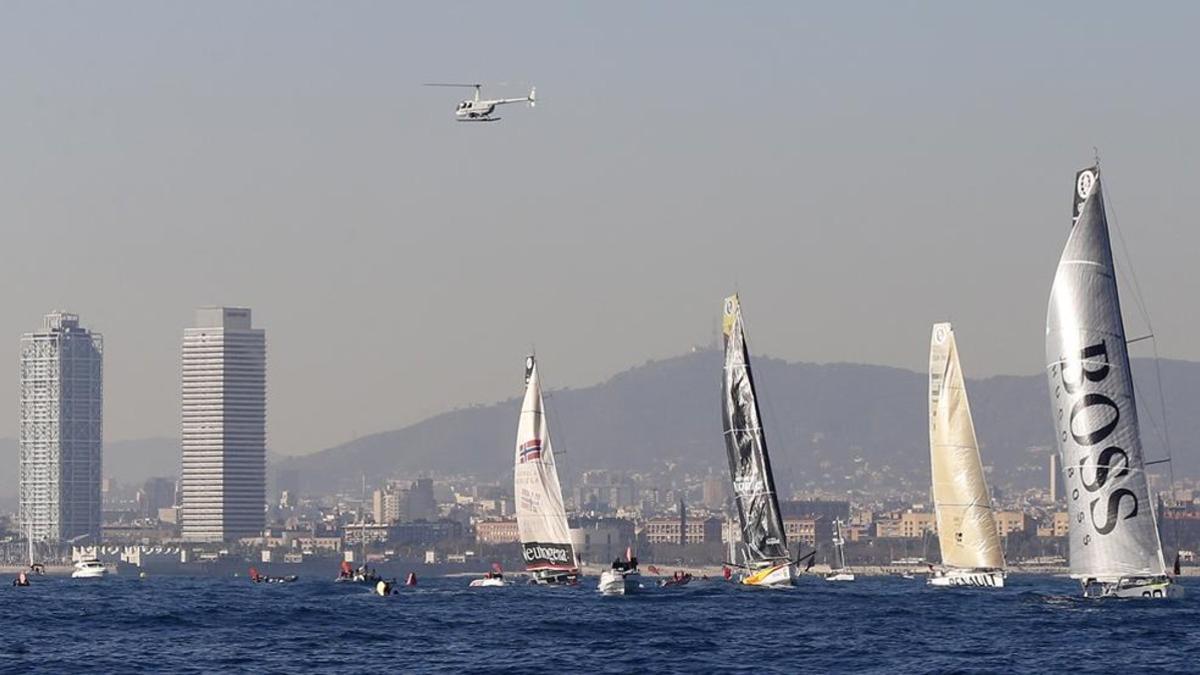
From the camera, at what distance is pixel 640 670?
69.6m

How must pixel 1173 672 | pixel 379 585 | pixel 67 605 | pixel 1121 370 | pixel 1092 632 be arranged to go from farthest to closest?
pixel 379 585 → pixel 67 605 → pixel 1121 370 → pixel 1092 632 → pixel 1173 672

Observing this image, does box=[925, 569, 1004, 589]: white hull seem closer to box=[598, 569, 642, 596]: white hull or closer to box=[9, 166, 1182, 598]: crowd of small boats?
box=[9, 166, 1182, 598]: crowd of small boats

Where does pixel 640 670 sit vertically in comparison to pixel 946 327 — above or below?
below

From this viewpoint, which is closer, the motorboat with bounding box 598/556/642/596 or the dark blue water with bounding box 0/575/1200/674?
the dark blue water with bounding box 0/575/1200/674

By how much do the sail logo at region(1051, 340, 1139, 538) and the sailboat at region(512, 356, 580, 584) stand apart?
55.9 meters

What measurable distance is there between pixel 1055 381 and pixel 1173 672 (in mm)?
20905

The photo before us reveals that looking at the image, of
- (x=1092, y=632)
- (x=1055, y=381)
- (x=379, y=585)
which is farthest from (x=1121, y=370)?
(x=379, y=585)

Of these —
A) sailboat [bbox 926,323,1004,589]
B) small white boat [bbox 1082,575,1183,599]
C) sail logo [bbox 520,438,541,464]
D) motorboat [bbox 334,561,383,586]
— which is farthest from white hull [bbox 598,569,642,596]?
small white boat [bbox 1082,575,1183,599]

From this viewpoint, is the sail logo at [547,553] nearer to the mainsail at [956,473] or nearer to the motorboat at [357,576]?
the motorboat at [357,576]

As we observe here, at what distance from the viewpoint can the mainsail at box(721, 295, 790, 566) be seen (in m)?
127

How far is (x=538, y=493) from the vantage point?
139 metres

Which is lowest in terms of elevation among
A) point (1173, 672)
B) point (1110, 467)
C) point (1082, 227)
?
point (1173, 672)

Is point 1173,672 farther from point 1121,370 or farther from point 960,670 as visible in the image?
point 1121,370

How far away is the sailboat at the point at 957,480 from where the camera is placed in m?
127
